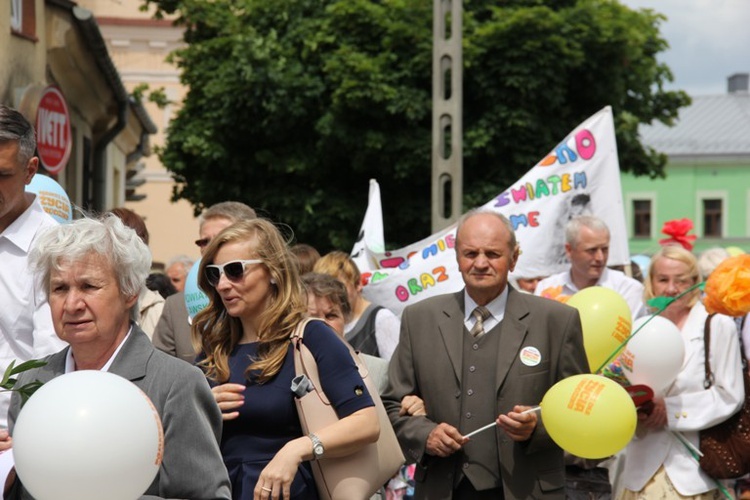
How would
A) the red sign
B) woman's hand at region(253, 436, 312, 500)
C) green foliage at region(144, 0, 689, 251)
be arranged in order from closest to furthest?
woman's hand at region(253, 436, 312, 500)
the red sign
green foliage at region(144, 0, 689, 251)

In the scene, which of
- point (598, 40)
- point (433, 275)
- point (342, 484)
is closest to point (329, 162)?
point (598, 40)

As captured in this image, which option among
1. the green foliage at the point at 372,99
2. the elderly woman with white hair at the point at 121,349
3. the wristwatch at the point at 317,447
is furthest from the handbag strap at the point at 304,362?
the green foliage at the point at 372,99

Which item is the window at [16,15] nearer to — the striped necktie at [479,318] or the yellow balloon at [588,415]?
the striped necktie at [479,318]

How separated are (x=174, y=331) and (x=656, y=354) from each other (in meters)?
2.39

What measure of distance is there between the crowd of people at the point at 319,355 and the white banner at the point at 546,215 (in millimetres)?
1140

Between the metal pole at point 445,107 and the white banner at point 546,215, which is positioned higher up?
the metal pole at point 445,107

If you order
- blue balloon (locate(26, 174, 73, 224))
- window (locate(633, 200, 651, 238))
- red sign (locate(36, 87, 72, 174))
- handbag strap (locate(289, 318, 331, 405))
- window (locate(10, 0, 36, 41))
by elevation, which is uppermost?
window (locate(10, 0, 36, 41))

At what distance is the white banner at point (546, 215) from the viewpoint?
29.6 feet

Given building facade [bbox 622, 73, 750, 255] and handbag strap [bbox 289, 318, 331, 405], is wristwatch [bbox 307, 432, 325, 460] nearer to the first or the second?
handbag strap [bbox 289, 318, 331, 405]

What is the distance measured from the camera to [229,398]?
14.2ft

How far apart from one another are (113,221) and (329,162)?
20621 mm

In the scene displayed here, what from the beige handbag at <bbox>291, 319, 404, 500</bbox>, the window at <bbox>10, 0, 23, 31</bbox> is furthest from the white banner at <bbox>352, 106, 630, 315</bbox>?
the window at <bbox>10, 0, 23, 31</bbox>

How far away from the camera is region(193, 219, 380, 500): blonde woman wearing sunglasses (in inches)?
167

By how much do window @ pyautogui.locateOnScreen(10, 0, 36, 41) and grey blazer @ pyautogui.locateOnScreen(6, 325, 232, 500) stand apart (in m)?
10.2
